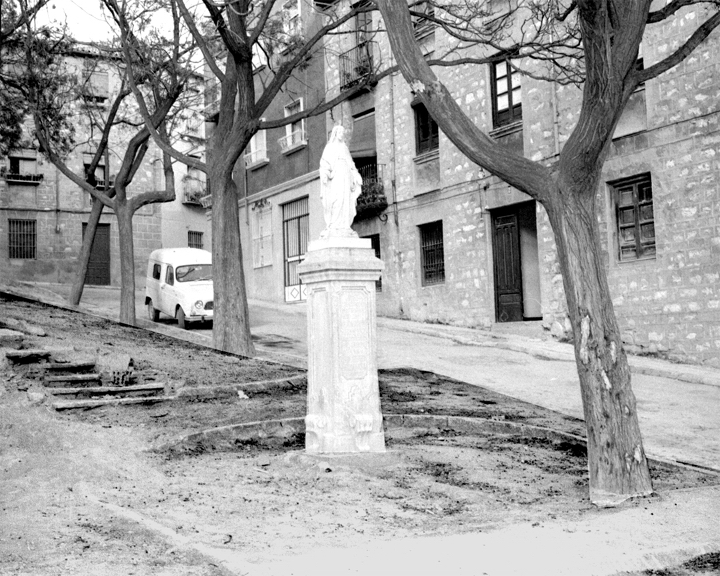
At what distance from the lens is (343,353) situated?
28.8 feet

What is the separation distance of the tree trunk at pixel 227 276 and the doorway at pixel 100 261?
24.0m

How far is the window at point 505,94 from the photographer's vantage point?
2012 cm

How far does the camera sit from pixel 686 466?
864 cm

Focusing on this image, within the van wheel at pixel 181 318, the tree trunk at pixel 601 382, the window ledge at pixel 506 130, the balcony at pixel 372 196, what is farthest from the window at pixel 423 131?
the tree trunk at pixel 601 382

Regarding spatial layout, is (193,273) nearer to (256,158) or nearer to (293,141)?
(293,141)

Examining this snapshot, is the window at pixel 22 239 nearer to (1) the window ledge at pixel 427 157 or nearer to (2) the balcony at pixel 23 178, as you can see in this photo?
(2) the balcony at pixel 23 178

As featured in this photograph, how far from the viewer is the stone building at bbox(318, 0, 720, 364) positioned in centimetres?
1561

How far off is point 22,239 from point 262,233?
1327 centimetres

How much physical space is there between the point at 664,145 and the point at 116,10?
10726mm

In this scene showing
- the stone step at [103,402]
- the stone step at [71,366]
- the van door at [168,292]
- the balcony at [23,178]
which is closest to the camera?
the stone step at [103,402]

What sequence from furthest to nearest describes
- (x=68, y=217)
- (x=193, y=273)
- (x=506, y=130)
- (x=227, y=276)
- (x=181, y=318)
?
(x=68, y=217) → (x=193, y=273) → (x=181, y=318) → (x=506, y=130) → (x=227, y=276)

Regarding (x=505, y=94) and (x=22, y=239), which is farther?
(x=22, y=239)

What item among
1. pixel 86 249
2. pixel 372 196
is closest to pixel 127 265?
pixel 86 249

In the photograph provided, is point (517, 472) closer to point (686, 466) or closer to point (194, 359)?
point (686, 466)
